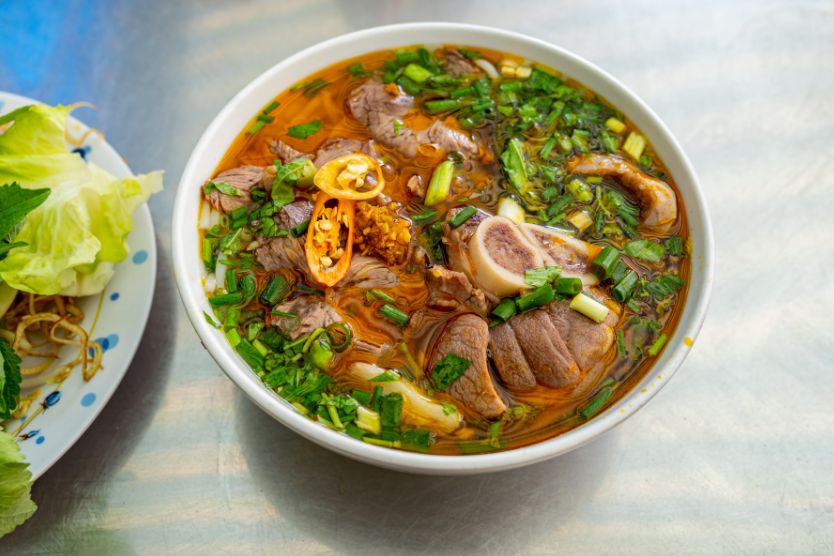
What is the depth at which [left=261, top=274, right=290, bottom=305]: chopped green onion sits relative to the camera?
1.90 meters

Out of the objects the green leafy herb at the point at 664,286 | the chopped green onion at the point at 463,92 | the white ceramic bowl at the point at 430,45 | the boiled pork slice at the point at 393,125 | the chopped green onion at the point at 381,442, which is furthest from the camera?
the chopped green onion at the point at 463,92

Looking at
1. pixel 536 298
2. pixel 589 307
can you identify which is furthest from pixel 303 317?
pixel 589 307

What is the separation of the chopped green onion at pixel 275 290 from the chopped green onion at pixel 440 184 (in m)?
0.50

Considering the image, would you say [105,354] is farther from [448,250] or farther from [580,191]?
[580,191]

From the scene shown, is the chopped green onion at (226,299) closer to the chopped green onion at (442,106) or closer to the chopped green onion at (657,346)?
the chopped green onion at (442,106)

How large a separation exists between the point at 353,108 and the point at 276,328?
0.83 meters

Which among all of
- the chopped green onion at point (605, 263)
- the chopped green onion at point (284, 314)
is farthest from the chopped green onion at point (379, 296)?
the chopped green onion at point (605, 263)

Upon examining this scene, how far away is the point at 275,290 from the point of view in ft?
6.26

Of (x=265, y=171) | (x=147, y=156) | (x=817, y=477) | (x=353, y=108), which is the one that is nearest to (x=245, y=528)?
(x=265, y=171)

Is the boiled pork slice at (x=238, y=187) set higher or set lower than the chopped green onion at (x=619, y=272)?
lower

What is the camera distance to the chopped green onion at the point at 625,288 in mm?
1866

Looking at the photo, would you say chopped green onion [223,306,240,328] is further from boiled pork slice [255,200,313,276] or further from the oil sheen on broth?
boiled pork slice [255,200,313,276]

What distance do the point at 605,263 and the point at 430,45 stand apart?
39.0 inches

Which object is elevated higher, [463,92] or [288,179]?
[463,92]
